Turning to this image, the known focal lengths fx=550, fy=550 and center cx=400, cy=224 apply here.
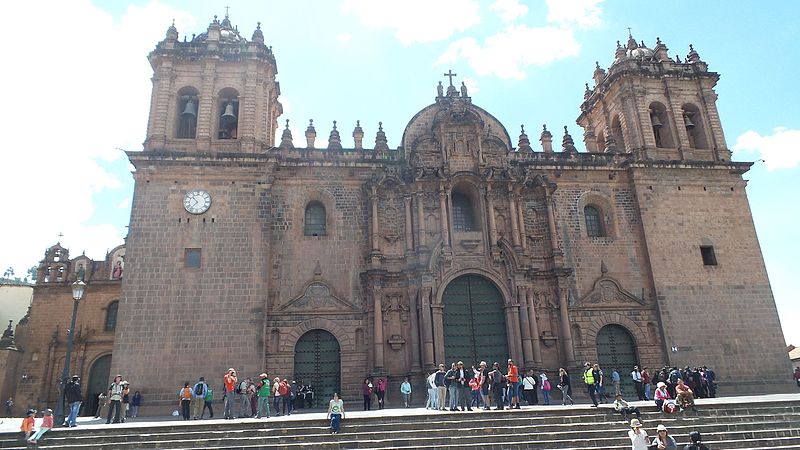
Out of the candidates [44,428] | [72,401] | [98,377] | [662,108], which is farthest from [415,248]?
[98,377]

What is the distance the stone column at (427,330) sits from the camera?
Result: 62.1ft

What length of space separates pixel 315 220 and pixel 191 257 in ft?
15.8

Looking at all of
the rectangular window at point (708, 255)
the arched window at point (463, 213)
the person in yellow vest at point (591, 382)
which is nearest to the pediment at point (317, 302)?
the arched window at point (463, 213)

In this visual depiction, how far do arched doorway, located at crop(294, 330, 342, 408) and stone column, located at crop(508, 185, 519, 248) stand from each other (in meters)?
7.70

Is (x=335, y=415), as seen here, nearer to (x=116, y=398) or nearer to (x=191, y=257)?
(x=116, y=398)

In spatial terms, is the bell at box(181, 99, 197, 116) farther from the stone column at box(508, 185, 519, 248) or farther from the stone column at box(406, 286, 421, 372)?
the stone column at box(508, 185, 519, 248)

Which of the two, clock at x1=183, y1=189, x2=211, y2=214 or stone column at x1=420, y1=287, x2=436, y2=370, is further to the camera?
clock at x1=183, y1=189, x2=211, y2=214

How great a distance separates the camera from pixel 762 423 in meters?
13.1

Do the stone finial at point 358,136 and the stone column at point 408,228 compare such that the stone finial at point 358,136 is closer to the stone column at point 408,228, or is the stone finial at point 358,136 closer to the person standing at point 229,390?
the stone column at point 408,228

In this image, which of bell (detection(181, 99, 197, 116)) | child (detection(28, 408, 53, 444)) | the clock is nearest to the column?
the clock

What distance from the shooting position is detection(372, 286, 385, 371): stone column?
750 inches

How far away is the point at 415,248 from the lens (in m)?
20.8

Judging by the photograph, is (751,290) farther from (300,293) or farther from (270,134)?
(270,134)

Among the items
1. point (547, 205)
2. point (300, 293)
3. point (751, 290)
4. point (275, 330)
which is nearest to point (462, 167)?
point (547, 205)
